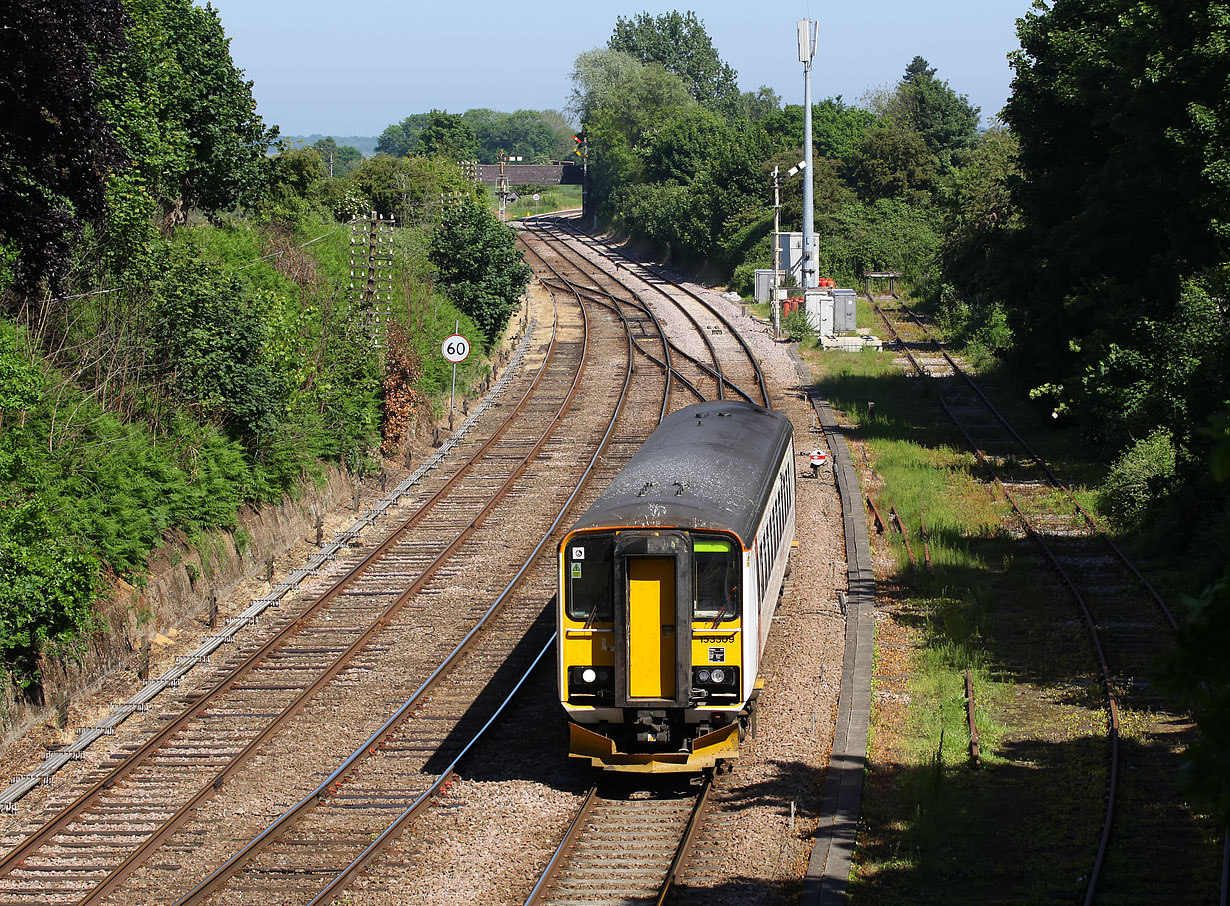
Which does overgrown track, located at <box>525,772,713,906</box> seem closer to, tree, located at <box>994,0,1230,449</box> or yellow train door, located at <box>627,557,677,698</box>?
yellow train door, located at <box>627,557,677,698</box>

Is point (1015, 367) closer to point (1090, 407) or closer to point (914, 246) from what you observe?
point (1090, 407)

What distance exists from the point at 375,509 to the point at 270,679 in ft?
25.9

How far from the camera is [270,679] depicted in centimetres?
1561

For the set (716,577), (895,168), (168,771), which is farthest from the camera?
(895,168)

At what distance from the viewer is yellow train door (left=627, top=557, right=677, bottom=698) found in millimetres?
11797

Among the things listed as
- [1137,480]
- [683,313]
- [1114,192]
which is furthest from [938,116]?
[1137,480]

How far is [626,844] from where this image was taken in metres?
11.4

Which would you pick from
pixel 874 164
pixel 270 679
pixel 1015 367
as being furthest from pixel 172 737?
pixel 874 164

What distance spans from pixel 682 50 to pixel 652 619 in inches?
5221

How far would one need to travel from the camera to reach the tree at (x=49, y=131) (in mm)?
13242

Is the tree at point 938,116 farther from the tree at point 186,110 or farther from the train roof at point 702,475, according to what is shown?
the train roof at point 702,475

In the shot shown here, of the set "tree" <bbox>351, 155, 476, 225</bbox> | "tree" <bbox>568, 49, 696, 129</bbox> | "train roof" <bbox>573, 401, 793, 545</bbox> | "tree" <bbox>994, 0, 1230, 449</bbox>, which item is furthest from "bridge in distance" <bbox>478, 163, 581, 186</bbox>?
"train roof" <bbox>573, 401, 793, 545</bbox>

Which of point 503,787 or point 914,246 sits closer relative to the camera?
point 503,787

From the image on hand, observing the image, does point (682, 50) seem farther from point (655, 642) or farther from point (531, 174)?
point (655, 642)
